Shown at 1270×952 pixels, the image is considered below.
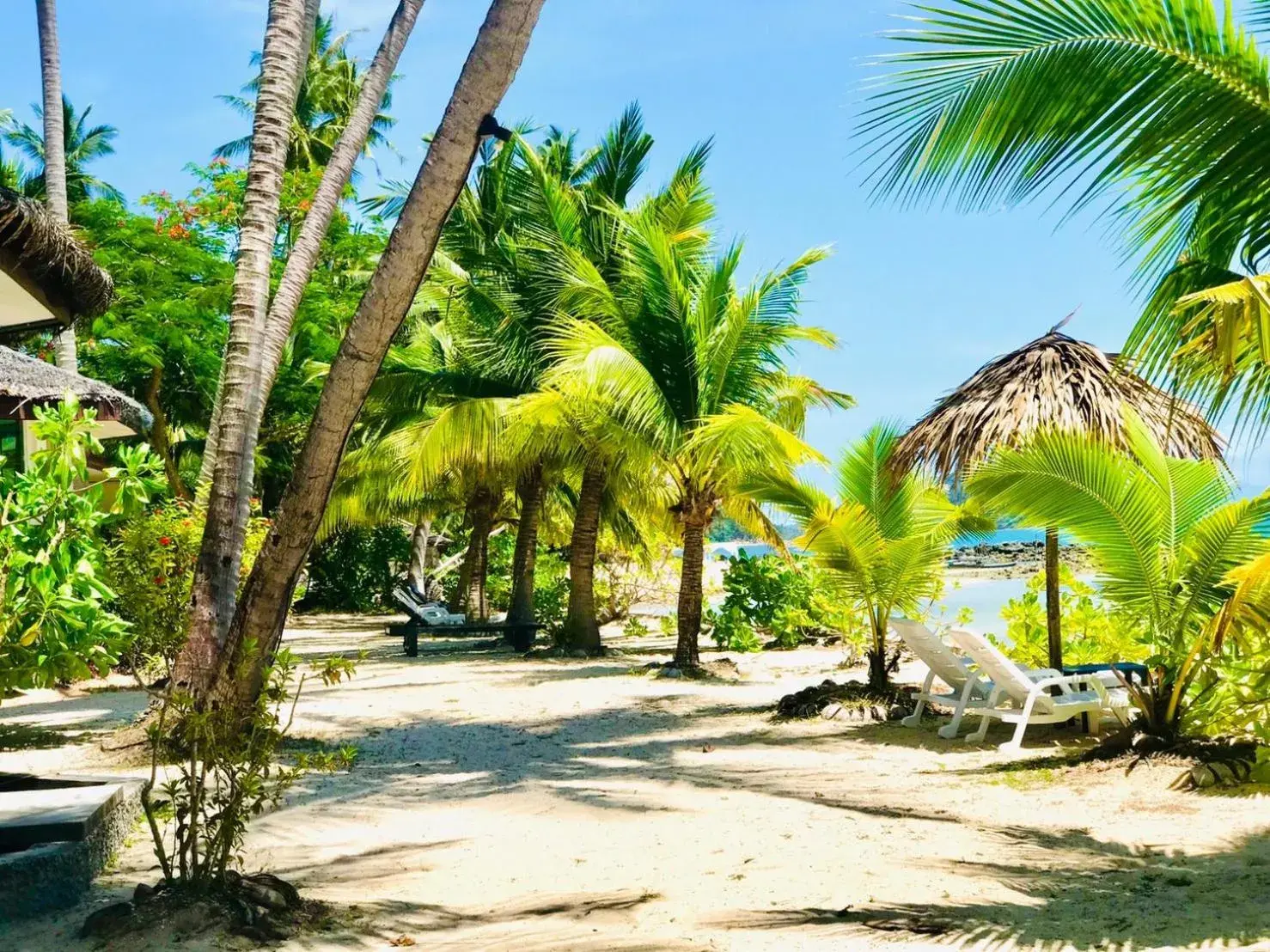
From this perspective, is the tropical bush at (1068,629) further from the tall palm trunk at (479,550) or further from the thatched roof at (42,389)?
the tall palm trunk at (479,550)

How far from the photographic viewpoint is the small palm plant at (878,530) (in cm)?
1041

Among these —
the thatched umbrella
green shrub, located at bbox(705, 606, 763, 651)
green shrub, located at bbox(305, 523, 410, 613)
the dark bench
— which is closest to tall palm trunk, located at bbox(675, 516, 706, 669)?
green shrub, located at bbox(705, 606, 763, 651)

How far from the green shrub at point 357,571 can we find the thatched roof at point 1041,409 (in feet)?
70.9

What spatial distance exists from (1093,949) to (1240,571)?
6.70 ft

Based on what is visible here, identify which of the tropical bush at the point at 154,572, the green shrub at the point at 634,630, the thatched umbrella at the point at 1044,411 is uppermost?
the thatched umbrella at the point at 1044,411

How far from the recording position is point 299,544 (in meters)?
6.14

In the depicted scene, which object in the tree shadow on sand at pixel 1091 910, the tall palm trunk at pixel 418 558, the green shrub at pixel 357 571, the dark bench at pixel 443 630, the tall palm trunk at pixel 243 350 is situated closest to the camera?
the tree shadow on sand at pixel 1091 910

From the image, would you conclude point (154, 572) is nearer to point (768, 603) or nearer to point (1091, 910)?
point (1091, 910)

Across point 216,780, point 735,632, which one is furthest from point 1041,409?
point 735,632

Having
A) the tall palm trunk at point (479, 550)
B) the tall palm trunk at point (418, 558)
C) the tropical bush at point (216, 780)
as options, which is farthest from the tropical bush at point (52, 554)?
the tall palm trunk at point (418, 558)

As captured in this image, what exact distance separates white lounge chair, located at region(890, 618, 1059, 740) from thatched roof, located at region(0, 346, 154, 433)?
684 cm

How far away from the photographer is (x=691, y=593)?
14375mm

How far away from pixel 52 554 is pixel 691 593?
9.75 metres

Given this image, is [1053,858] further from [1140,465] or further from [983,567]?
[983,567]
